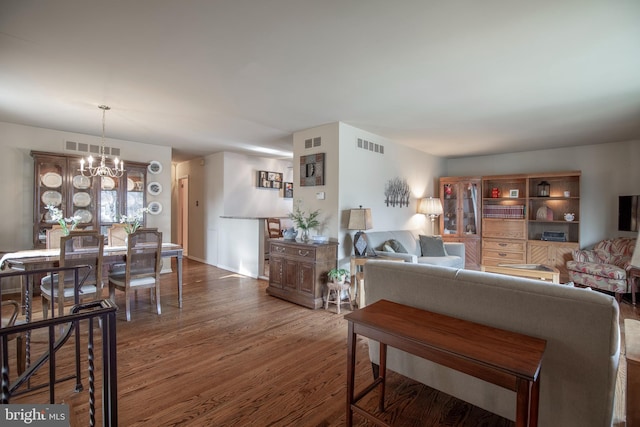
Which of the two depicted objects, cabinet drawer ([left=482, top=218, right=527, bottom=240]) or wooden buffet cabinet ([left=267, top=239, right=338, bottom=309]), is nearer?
wooden buffet cabinet ([left=267, top=239, right=338, bottom=309])

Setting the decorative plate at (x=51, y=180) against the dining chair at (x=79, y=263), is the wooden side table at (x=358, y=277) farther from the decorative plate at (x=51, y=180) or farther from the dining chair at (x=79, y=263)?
the decorative plate at (x=51, y=180)

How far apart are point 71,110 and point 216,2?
10.7ft

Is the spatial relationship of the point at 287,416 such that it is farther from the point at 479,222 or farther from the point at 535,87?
the point at 479,222

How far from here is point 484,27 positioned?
2.00 m

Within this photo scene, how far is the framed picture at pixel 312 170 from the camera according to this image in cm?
442

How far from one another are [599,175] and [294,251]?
226 inches

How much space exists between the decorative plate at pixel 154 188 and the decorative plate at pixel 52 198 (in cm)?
136

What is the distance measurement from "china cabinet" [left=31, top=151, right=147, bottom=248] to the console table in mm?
4778

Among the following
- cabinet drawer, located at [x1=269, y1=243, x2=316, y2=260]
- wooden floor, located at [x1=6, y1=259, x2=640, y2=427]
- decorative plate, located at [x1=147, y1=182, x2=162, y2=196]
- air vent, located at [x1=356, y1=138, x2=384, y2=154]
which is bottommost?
wooden floor, located at [x1=6, y1=259, x2=640, y2=427]

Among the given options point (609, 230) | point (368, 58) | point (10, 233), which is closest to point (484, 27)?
point (368, 58)

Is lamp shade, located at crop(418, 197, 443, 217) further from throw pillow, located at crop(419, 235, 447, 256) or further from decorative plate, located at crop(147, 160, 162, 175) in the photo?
decorative plate, located at crop(147, 160, 162, 175)

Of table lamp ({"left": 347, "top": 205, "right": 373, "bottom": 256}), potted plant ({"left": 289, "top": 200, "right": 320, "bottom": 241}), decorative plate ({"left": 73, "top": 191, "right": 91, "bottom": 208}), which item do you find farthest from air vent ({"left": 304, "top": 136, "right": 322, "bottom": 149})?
decorative plate ({"left": 73, "top": 191, "right": 91, "bottom": 208})

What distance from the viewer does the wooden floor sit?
1.91 meters

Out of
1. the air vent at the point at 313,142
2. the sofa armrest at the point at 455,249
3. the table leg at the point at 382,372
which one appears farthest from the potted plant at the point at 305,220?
the sofa armrest at the point at 455,249
